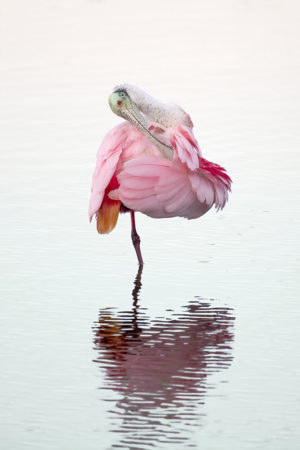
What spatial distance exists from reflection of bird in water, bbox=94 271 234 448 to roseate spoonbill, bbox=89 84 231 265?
0.75 meters

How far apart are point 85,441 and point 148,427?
12.3 inches

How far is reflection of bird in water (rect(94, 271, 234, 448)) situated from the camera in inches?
251

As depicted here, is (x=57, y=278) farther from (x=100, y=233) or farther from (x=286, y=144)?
(x=286, y=144)

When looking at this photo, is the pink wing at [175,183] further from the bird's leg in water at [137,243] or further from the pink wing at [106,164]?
the bird's leg in water at [137,243]

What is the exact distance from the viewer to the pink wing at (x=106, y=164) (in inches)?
368

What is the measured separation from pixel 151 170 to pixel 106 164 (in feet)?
1.08

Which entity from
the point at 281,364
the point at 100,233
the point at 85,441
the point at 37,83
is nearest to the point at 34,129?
the point at 37,83

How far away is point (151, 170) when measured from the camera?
9281 millimetres

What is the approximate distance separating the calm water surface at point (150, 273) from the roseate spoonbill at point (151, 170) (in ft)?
1.23

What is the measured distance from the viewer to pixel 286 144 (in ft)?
45.1

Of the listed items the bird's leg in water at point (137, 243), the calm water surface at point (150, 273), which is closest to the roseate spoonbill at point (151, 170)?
the bird's leg in water at point (137, 243)

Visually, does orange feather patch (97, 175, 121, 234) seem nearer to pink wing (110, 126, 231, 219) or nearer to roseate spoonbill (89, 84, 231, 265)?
roseate spoonbill (89, 84, 231, 265)

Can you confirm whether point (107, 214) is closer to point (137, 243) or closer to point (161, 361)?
point (137, 243)

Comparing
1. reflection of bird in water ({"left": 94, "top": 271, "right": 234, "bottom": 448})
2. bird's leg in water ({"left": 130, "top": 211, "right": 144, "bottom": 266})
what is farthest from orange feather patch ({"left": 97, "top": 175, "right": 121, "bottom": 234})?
reflection of bird in water ({"left": 94, "top": 271, "right": 234, "bottom": 448})
